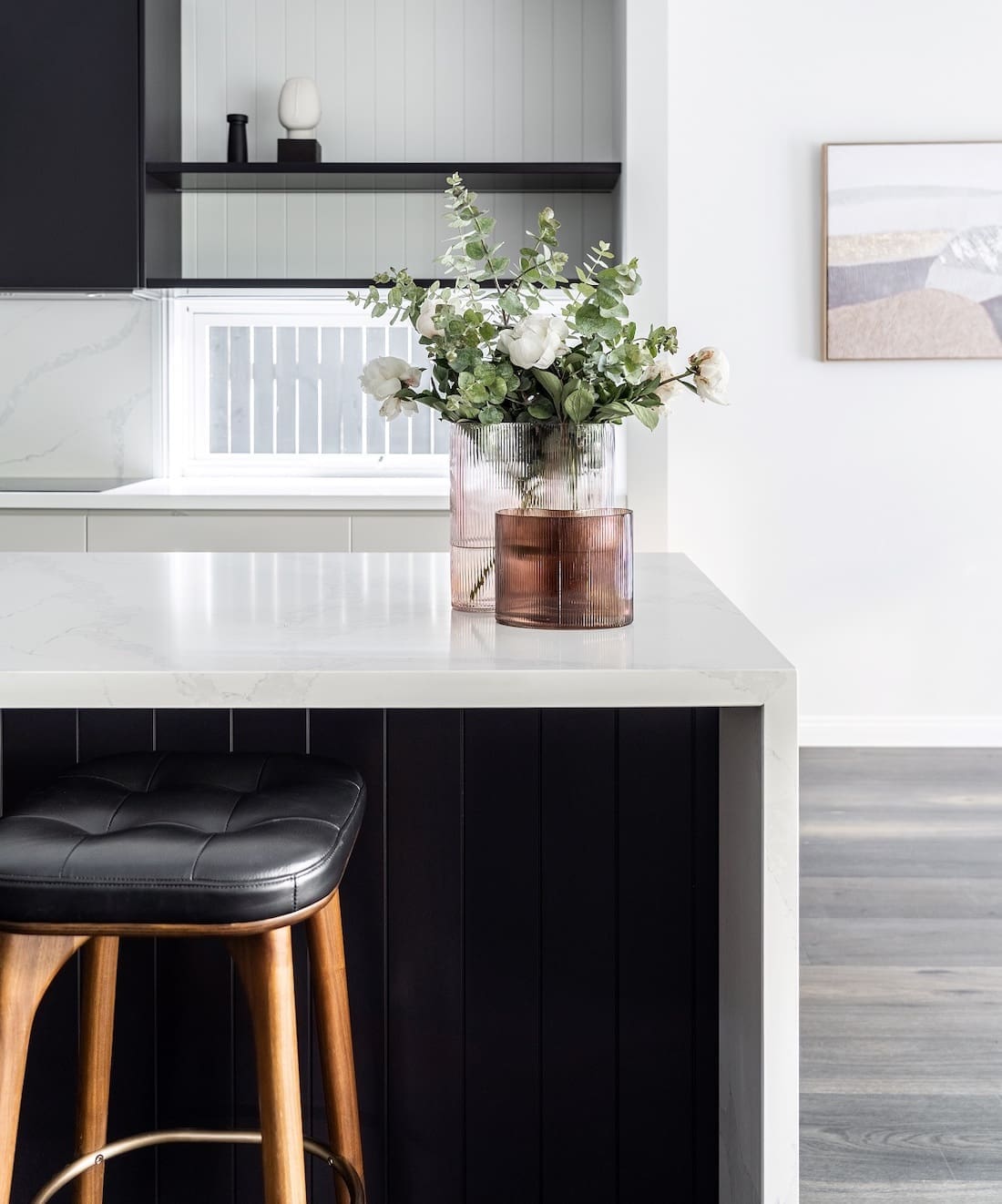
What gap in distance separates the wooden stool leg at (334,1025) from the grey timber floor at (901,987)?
760 millimetres

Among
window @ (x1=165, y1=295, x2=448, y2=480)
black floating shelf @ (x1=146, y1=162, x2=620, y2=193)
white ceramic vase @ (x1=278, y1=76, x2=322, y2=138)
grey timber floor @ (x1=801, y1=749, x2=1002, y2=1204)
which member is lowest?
grey timber floor @ (x1=801, y1=749, x2=1002, y2=1204)

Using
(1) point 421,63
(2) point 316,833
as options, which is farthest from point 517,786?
(1) point 421,63

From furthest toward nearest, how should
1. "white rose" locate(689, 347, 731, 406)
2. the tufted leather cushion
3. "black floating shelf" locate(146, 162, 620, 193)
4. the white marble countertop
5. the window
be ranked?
the window
"black floating shelf" locate(146, 162, 620, 193)
the white marble countertop
"white rose" locate(689, 347, 731, 406)
the tufted leather cushion

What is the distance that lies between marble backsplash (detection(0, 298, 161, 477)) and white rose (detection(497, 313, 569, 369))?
2.97 metres

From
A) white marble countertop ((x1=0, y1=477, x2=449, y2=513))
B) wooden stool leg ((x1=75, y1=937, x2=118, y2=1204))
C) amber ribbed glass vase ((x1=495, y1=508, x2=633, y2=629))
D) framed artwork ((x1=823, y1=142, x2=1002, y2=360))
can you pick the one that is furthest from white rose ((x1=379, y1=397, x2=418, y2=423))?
framed artwork ((x1=823, y1=142, x2=1002, y2=360))

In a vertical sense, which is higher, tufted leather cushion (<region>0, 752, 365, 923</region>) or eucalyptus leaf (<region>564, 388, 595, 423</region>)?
eucalyptus leaf (<region>564, 388, 595, 423</region>)

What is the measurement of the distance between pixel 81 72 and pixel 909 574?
298cm

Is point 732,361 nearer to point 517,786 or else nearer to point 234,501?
point 234,501

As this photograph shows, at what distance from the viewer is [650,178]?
146 inches

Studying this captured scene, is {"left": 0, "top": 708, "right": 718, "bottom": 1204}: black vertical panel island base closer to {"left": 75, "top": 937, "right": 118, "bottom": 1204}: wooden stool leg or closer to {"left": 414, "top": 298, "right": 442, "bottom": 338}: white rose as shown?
{"left": 75, "top": 937, "right": 118, "bottom": 1204}: wooden stool leg

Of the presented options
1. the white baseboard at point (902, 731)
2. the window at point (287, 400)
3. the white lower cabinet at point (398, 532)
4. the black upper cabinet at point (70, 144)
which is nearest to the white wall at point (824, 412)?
the white baseboard at point (902, 731)

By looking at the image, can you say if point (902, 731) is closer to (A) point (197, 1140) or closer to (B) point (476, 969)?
(B) point (476, 969)

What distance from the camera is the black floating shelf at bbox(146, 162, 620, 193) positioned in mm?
3748

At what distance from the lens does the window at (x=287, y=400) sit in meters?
4.22
